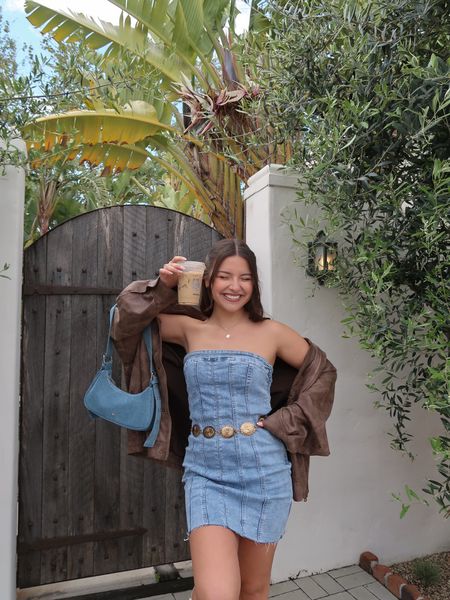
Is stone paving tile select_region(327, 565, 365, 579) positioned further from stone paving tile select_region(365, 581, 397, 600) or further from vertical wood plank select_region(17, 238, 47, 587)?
vertical wood plank select_region(17, 238, 47, 587)

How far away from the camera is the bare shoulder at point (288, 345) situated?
6.79ft

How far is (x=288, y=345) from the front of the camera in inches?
82.4

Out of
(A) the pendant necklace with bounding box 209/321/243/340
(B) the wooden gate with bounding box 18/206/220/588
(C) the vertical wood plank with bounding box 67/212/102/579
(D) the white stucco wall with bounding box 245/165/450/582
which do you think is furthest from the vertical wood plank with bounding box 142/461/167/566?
(A) the pendant necklace with bounding box 209/321/243/340

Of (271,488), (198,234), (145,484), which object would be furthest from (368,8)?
(145,484)

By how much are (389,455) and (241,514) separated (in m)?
1.68

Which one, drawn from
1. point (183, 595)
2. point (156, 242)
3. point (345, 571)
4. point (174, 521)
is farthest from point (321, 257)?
point (183, 595)

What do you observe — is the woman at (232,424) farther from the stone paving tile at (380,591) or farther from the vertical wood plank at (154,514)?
the stone paving tile at (380,591)

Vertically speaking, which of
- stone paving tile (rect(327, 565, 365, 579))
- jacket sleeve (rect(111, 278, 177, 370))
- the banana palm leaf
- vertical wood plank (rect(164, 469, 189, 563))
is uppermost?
the banana palm leaf

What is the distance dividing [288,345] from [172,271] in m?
0.63

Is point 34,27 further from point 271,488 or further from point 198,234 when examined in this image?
point 271,488

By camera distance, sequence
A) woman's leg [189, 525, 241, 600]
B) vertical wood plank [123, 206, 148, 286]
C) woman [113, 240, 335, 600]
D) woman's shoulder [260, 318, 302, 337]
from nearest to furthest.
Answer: woman's leg [189, 525, 241, 600] < woman [113, 240, 335, 600] < woman's shoulder [260, 318, 302, 337] < vertical wood plank [123, 206, 148, 286]

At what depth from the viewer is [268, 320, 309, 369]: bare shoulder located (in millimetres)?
2070

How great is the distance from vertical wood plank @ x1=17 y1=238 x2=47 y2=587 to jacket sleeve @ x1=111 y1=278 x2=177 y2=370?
101 cm

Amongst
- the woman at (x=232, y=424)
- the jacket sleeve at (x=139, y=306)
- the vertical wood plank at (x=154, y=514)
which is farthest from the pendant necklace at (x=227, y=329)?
the vertical wood plank at (x=154, y=514)
